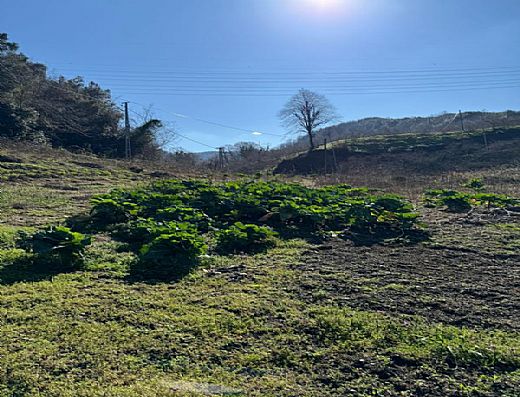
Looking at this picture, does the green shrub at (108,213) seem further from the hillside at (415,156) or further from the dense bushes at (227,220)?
the hillside at (415,156)

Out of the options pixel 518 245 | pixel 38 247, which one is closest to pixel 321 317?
pixel 38 247

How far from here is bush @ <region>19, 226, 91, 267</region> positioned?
4344 mm

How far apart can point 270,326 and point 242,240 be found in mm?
2499

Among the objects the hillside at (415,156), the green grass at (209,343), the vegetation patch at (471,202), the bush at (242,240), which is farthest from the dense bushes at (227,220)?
the hillside at (415,156)

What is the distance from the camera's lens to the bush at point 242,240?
5641 mm

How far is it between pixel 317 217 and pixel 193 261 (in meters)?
2.74

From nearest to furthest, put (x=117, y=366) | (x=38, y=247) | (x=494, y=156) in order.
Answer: (x=117, y=366) → (x=38, y=247) → (x=494, y=156)

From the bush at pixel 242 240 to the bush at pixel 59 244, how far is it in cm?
183

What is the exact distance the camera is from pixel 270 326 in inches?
127

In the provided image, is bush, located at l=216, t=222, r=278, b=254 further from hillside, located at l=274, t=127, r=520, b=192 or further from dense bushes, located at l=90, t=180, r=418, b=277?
hillside, located at l=274, t=127, r=520, b=192

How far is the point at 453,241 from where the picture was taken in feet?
20.5

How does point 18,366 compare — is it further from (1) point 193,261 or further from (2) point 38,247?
(1) point 193,261

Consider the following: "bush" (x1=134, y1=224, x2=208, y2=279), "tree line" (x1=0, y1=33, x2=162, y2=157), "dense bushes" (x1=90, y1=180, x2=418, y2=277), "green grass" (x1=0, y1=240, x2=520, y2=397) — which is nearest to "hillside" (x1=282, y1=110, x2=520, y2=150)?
"tree line" (x1=0, y1=33, x2=162, y2=157)

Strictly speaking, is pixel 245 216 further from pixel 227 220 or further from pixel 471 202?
pixel 471 202
